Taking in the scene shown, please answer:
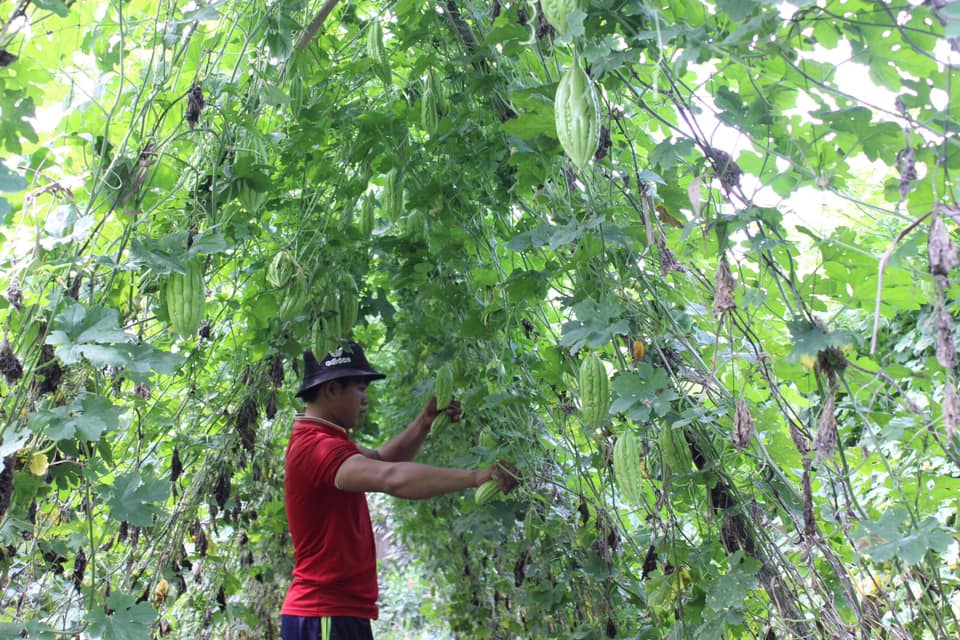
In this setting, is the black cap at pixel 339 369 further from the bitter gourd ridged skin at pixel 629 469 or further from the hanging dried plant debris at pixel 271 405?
the bitter gourd ridged skin at pixel 629 469

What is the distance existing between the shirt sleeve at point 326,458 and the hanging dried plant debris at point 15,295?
150 cm

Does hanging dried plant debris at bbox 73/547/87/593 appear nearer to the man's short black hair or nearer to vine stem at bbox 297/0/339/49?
the man's short black hair

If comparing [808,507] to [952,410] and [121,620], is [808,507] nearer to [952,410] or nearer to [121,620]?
[952,410]

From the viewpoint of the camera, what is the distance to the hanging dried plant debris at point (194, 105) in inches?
91.7

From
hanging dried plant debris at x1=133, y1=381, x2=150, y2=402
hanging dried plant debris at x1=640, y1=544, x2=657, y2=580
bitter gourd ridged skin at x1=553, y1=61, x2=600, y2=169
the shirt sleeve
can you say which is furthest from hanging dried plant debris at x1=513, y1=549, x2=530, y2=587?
bitter gourd ridged skin at x1=553, y1=61, x2=600, y2=169

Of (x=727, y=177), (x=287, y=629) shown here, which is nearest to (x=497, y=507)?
(x=287, y=629)

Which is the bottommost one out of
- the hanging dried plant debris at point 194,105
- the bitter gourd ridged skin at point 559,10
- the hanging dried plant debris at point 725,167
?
the hanging dried plant debris at point 725,167

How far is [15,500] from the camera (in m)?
2.16

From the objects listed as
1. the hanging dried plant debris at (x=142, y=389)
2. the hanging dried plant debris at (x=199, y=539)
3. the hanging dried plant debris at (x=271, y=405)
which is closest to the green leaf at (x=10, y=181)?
the hanging dried plant debris at (x=142, y=389)

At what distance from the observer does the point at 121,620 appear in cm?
202

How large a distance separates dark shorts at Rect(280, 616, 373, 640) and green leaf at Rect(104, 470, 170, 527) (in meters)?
1.69

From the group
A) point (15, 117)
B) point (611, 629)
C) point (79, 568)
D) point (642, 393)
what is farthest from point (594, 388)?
point (15, 117)

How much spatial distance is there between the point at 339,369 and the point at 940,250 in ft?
9.62

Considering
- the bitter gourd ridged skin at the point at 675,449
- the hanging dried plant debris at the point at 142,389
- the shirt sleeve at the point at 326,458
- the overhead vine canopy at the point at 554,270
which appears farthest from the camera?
the shirt sleeve at the point at 326,458
